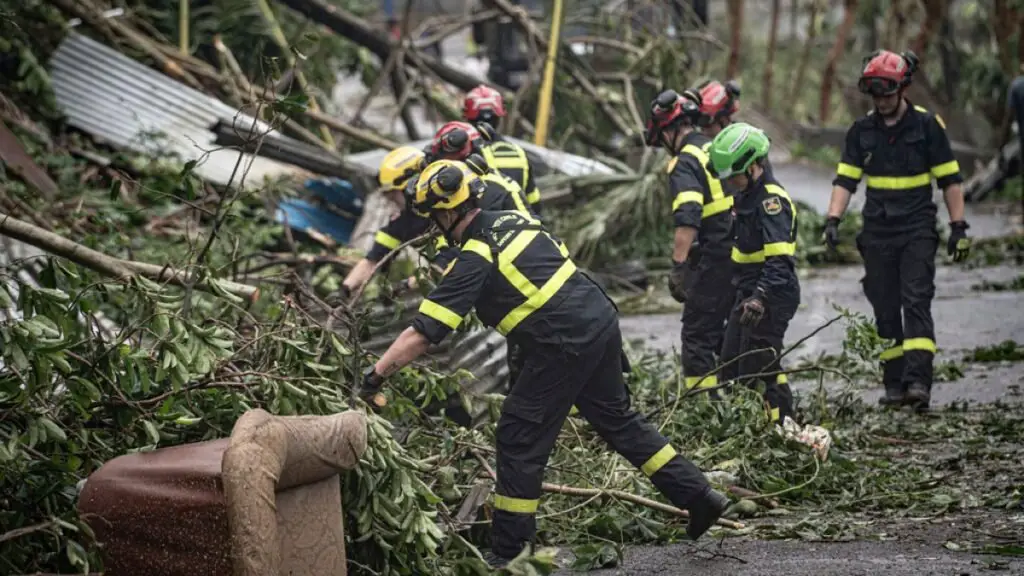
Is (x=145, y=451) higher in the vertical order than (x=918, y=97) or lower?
lower

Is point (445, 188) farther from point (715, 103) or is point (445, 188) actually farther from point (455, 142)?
point (715, 103)

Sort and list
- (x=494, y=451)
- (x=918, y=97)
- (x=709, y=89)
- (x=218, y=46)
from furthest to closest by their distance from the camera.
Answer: (x=918, y=97) → (x=218, y=46) → (x=709, y=89) → (x=494, y=451)

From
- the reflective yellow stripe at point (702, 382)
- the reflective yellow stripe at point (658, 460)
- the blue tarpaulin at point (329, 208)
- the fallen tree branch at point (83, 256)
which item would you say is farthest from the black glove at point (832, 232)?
the blue tarpaulin at point (329, 208)

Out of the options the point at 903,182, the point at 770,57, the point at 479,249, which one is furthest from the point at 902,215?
the point at 770,57

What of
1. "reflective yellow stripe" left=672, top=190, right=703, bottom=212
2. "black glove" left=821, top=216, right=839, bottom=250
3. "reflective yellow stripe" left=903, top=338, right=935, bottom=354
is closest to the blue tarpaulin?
"reflective yellow stripe" left=672, top=190, right=703, bottom=212

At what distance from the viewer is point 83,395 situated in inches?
189

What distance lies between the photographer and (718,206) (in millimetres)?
7965

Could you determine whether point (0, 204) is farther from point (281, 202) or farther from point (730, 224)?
point (730, 224)

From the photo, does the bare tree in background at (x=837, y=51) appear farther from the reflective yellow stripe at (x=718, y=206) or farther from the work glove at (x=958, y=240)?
the reflective yellow stripe at (x=718, y=206)

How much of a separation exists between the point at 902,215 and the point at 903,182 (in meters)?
0.20

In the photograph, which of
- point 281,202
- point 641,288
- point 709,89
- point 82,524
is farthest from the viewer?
point 641,288

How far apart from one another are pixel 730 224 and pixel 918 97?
1186 centimetres

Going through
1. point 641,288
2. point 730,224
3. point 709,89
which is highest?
point 709,89

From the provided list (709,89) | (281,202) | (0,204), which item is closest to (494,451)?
(709,89)
